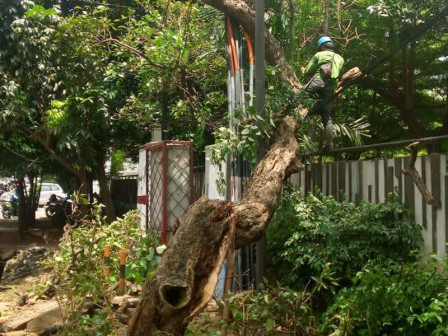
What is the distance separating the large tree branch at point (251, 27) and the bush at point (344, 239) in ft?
7.19

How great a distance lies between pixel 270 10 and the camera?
846 centimetres

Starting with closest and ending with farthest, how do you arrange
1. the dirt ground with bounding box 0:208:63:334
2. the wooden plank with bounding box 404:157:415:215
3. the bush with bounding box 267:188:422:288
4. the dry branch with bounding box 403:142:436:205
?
1. the dry branch with bounding box 403:142:436:205
2. the bush with bounding box 267:188:422:288
3. the wooden plank with bounding box 404:157:415:215
4. the dirt ground with bounding box 0:208:63:334

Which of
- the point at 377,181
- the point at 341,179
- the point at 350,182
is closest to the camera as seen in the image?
the point at 377,181

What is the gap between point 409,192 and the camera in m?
5.14

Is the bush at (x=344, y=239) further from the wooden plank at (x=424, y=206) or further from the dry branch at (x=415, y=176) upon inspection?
the dry branch at (x=415, y=176)

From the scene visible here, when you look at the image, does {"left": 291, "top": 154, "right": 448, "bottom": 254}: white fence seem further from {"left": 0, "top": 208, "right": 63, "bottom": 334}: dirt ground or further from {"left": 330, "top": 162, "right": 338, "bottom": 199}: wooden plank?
{"left": 0, "top": 208, "right": 63, "bottom": 334}: dirt ground

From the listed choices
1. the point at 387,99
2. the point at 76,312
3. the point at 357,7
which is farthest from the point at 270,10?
the point at 76,312

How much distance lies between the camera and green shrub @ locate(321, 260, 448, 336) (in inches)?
144

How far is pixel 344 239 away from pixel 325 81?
96.8 inches

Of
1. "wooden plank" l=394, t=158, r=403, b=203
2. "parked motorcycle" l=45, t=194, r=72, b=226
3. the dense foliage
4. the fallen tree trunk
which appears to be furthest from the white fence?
"parked motorcycle" l=45, t=194, r=72, b=226

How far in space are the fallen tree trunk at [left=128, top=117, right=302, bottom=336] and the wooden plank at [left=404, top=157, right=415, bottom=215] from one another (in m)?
1.51

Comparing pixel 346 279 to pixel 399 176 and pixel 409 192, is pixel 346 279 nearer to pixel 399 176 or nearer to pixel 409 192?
pixel 409 192

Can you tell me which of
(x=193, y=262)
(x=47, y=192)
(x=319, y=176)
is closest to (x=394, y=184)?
(x=319, y=176)

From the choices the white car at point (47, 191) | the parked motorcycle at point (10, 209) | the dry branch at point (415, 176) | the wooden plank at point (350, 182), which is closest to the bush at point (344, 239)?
the dry branch at point (415, 176)
